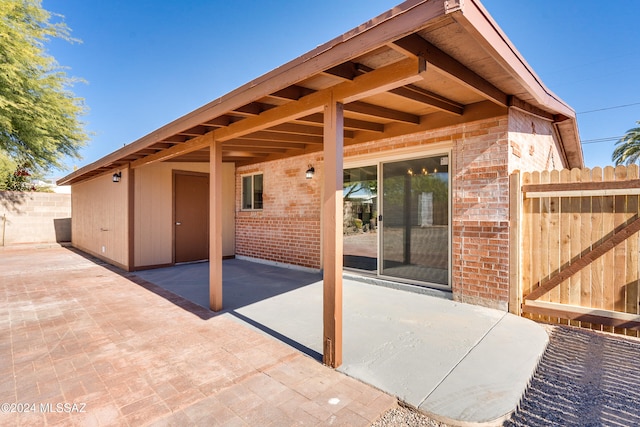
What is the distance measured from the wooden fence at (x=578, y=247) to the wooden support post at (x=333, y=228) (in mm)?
2602

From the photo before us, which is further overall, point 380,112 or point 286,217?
point 286,217

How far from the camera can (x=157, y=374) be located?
2617 millimetres

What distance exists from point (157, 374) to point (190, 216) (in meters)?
5.94

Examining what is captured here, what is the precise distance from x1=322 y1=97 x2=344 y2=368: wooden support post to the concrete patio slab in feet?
0.83

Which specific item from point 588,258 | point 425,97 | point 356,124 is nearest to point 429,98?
point 425,97

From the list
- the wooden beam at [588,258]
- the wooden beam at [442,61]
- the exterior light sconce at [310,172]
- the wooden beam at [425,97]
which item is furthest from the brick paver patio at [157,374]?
the exterior light sconce at [310,172]

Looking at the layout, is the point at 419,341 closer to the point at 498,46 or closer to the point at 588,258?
the point at 588,258

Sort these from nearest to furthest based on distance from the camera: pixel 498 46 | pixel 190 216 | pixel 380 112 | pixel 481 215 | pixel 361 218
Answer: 1. pixel 498 46
2. pixel 380 112
3. pixel 481 215
4. pixel 361 218
5. pixel 190 216

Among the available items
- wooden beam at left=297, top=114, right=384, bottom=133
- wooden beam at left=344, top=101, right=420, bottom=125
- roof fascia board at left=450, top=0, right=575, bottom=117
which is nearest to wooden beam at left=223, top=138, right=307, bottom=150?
wooden beam at left=297, top=114, right=384, bottom=133

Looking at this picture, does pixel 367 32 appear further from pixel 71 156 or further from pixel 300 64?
pixel 71 156

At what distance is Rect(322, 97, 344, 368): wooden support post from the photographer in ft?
9.01

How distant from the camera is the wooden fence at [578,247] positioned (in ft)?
11.5

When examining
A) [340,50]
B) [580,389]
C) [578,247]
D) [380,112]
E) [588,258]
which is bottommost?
[580,389]

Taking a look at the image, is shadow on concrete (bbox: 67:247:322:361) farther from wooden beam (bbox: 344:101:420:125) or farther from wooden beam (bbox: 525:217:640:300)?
wooden beam (bbox: 525:217:640:300)
